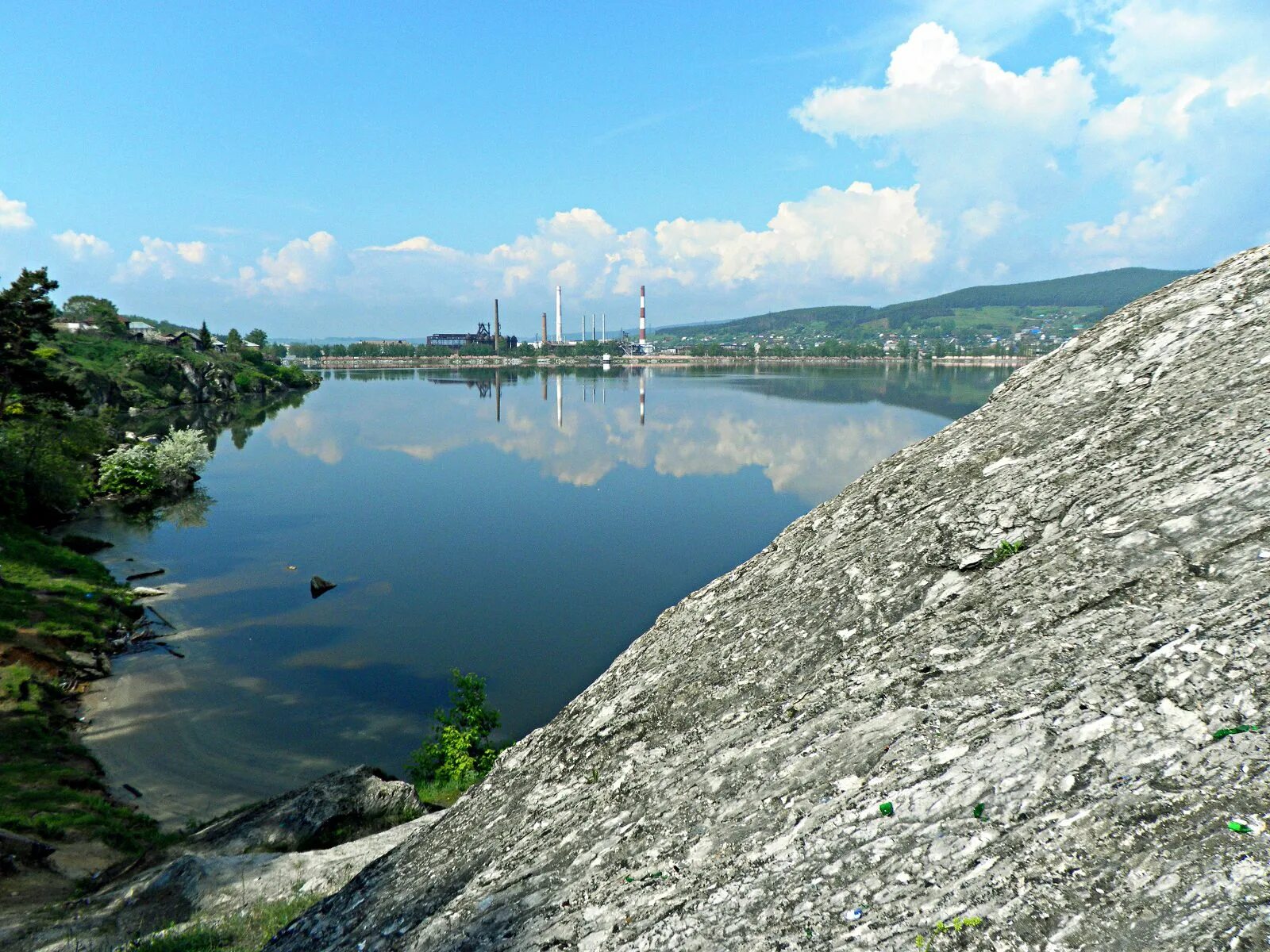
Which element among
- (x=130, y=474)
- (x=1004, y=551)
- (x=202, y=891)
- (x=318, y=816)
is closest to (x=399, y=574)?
(x=318, y=816)

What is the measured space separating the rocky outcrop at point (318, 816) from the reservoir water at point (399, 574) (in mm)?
6551

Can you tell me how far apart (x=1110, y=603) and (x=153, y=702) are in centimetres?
3520

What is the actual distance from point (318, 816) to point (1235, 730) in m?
19.3

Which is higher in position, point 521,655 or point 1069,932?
point 1069,932

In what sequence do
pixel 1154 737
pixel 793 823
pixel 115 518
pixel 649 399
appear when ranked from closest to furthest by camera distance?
pixel 1154 737, pixel 793 823, pixel 115 518, pixel 649 399

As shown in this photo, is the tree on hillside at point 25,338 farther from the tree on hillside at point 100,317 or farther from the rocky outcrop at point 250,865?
the tree on hillside at point 100,317

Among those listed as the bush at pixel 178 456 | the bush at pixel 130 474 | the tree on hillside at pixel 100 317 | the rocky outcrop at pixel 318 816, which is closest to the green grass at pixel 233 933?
the rocky outcrop at pixel 318 816

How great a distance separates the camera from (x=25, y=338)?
4709cm

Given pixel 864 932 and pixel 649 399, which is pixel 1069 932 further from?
Answer: pixel 649 399

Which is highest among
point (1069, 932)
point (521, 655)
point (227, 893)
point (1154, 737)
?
point (1154, 737)

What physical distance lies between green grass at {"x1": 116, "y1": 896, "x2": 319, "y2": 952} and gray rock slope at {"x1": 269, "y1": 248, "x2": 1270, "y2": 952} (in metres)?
2.55

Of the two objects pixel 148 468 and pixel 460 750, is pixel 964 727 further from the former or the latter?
pixel 148 468

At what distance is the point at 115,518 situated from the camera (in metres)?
59.9

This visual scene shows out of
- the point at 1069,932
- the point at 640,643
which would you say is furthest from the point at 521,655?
the point at 1069,932
